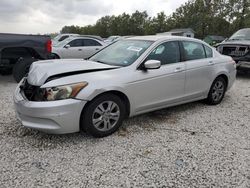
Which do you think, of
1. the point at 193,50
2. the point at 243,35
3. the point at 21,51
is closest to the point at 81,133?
the point at 193,50

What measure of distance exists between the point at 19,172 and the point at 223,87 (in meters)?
4.39

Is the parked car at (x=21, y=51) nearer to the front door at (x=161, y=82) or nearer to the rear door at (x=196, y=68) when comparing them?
the front door at (x=161, y=82)

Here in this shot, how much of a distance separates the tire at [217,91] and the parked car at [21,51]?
457 centimetres

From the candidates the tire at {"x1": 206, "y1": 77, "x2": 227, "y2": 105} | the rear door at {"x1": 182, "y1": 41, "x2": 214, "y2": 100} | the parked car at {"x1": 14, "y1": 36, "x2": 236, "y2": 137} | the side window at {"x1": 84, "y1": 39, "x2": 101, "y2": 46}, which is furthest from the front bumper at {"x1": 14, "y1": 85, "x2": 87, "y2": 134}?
the side window at {"x1": 84, "y1": 39, "x2": 101, "y2": 46}

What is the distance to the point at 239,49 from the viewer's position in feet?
28.4

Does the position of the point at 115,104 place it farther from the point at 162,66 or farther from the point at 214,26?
the point at 214,26

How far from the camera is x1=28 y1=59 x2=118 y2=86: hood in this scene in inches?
147

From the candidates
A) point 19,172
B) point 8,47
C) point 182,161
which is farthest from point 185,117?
point 8,47

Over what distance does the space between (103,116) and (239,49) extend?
6.54m

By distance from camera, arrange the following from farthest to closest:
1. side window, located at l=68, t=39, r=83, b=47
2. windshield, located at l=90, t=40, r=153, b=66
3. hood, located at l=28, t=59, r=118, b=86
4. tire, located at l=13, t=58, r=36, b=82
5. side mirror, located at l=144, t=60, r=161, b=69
Answer: 1. side window, located at l=68, t=39, r=83, b=47
2. tire, located at l=13, t=58, r=36, b=82
3. windshield, located at l=90, t=40, r=153, b=66
4. side mirror, located at l=144, t=60, r=161, b=69
5. hood, located at l=28, t=59, r=118, b=86

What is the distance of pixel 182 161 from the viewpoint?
3.33 m

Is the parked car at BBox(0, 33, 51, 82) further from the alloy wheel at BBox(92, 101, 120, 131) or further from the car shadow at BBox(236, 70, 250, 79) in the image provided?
the car shadow at BBox(236, 70, 250, 79)

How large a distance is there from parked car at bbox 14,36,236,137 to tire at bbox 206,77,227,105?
0.36 feet

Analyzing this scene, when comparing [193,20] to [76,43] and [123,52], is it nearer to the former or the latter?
[76,43]
